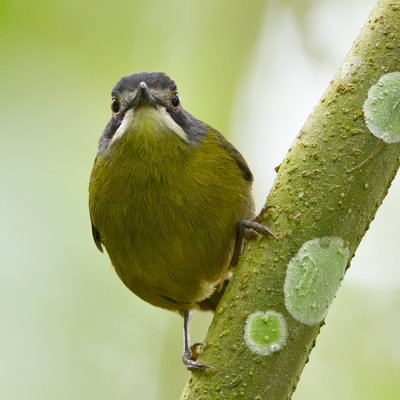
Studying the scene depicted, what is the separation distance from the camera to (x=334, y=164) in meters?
3.14

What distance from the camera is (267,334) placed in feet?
9.94

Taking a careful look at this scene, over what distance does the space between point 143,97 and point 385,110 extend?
139 cm

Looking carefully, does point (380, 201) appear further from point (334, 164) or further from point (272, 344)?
point (272, 344)

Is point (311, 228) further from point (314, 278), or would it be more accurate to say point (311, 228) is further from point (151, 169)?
point (151, 169)

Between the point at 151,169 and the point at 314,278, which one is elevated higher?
the point at 151,169

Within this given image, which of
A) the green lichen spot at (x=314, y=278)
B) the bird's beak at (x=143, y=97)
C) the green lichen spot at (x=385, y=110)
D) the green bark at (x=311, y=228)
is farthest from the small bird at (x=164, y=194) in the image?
the green lichen spot at (x=385, y=110)

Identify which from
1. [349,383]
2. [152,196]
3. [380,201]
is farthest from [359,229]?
[349,383]

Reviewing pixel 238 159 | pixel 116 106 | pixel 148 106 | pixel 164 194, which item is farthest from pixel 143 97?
pixel 238 159

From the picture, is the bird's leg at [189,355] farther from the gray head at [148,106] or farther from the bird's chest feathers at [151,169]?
the gray head at [148,106]

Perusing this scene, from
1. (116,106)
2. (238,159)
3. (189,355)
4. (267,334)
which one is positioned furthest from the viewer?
(238,159)

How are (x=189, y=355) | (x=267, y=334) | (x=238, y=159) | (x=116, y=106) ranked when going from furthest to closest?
1. (x=238, y=159)
2. (x=116, y=106)
3. (x=189, y=355)
4. (x=267, y=334)

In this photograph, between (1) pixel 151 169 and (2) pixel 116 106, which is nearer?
(1) pixel 151 169

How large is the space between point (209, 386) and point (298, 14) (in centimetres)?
557

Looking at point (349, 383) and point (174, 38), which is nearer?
point (349, 383)
